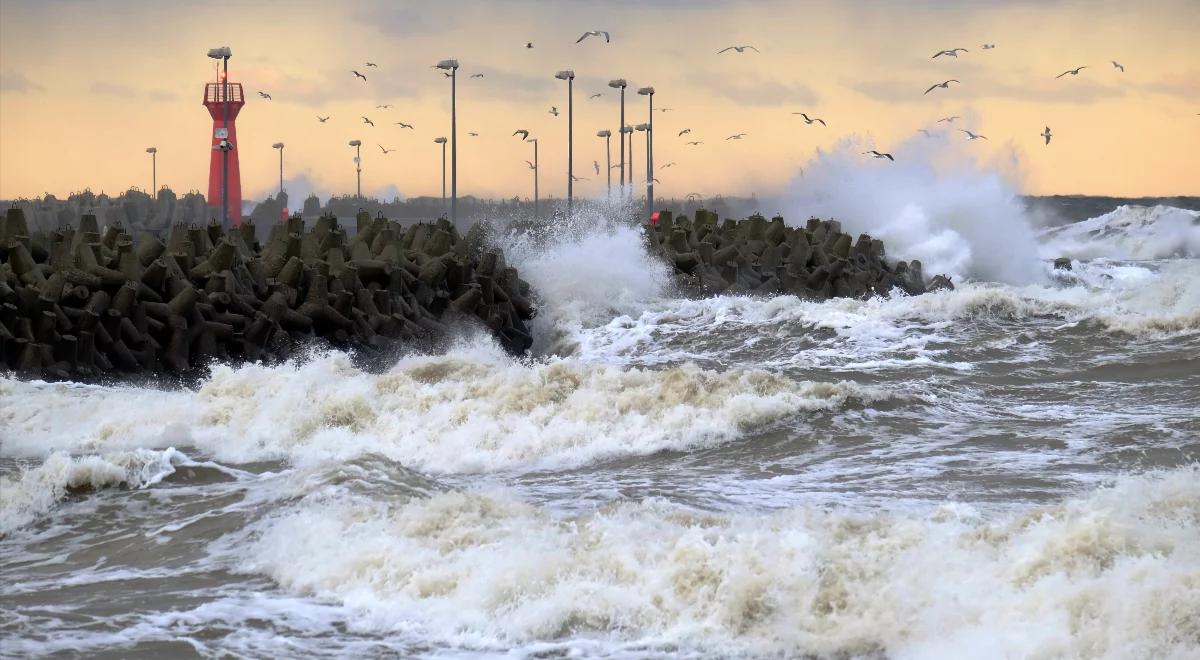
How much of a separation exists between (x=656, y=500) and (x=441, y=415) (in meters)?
3.93

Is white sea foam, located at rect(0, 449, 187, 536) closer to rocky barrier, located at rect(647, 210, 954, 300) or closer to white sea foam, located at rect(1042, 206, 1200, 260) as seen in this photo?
rocky barrier, located at rect(647, 210, 954, 300)

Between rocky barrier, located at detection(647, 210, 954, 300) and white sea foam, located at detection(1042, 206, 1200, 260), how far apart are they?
31.0 metres

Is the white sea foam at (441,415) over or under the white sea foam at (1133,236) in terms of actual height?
under

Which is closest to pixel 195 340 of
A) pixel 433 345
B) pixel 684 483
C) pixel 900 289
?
pixel 433 345

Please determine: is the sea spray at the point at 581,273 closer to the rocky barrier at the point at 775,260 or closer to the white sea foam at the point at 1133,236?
the rocky barrier at the point at 775,260

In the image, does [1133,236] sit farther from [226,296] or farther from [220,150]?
[226,296]

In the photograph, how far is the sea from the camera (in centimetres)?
657

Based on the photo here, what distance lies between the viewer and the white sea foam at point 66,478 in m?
9.33

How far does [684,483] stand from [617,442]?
1.62 meters

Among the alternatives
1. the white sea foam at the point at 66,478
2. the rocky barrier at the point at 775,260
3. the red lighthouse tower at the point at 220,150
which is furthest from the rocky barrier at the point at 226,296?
the red lighthouse tower at the point at 220,150

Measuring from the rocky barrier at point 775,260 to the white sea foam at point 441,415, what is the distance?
33.3ft

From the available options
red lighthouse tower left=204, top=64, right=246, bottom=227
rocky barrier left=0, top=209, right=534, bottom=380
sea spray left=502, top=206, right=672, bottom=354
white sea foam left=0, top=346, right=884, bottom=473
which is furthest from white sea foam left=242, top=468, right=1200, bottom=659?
red lighthouse tower left=204, top=64, right=246, bottom=227

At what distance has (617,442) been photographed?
11641mm

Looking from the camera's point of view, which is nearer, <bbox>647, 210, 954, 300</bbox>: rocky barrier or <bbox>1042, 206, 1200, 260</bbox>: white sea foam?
<bbox>647, 210, 954, 300</bbox>: rocky barrier
